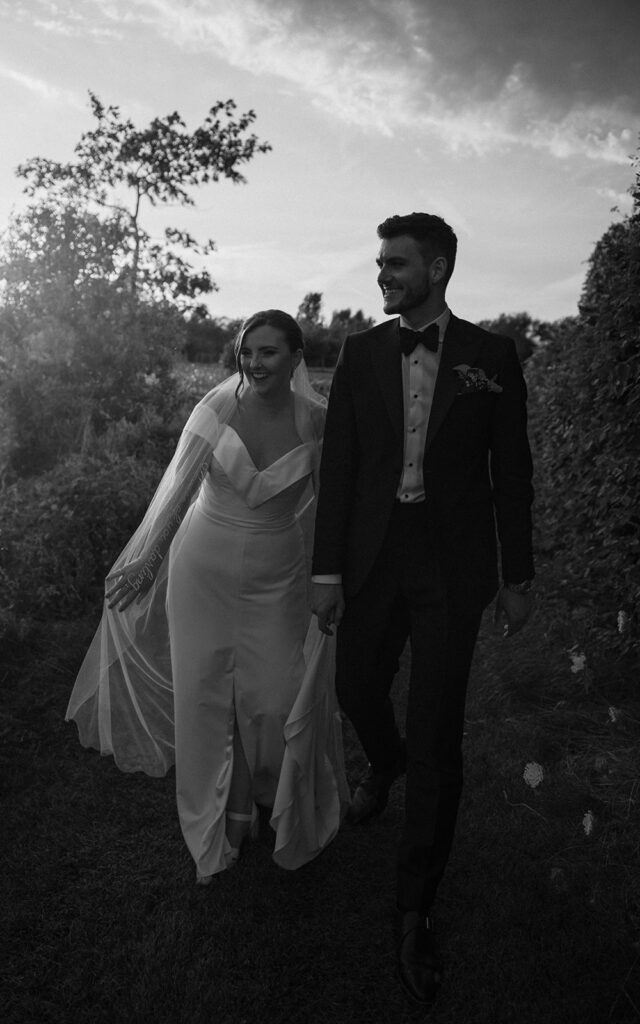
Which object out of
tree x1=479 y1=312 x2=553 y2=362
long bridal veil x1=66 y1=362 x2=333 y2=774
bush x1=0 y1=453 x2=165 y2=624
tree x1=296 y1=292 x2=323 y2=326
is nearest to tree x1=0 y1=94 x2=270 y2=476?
bush x1=0 y1=453 x2=165 y2=624

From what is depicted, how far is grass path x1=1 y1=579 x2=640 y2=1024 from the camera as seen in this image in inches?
97.4

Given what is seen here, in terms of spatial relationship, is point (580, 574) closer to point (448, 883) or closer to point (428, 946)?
point (448, 883)

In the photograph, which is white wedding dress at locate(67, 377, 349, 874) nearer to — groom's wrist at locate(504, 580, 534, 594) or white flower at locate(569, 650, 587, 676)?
groom's wrist at locate(504, 580, 534, 594)

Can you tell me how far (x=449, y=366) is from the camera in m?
2.78

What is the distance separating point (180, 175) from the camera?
1337 centimetres

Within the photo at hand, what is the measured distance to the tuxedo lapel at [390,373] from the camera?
2.79 meters

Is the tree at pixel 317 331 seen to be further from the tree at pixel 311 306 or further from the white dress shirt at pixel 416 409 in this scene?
the white dress shirt at pixel 416 409

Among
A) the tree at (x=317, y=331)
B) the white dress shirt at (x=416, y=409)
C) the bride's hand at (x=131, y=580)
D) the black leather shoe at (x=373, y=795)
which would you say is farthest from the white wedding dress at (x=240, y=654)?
the tree at (x=317, y=331)

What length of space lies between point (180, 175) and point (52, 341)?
219 inches

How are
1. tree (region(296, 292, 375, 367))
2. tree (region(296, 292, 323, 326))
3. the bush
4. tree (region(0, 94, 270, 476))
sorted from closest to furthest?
the bush
tree (region(0, 94, 270, 476))
tree (region(296, 292, 375, 367))
tree (region(296, 292, 323, 326))

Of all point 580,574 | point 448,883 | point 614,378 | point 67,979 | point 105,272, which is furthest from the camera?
point 105,272

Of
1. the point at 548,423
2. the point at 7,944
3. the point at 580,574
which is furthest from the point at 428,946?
the point at 548,423

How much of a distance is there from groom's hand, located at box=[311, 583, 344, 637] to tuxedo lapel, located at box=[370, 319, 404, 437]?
0.66m

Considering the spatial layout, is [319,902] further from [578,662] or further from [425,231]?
[425,231]
